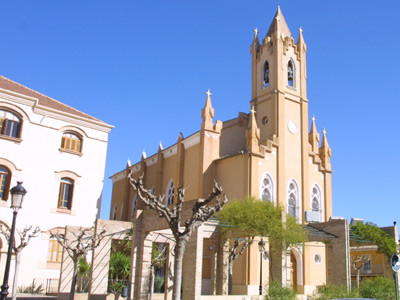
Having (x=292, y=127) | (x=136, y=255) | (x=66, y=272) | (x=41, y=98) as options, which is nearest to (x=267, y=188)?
(x=292, y=127)

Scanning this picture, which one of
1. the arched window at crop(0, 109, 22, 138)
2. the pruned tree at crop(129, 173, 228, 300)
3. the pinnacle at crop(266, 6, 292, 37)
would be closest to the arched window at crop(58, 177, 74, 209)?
the arched window at crop(0, 109, 22, 138)

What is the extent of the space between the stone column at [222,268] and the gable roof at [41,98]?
13177mm

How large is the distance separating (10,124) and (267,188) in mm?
17677

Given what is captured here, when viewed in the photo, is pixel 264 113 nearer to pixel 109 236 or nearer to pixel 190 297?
pixel 109 236

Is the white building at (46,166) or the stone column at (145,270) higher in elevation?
the white building at (46,166)

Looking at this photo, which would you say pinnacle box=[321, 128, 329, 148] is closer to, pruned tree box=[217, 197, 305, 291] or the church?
the church

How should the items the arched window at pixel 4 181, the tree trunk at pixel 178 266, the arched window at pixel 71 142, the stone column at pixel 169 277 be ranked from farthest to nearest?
the arched window at pixel 71 142 < the arched window at pixel 4 181 < the stone column at pixel 169 277 < the tree trunk at pixel 178 266

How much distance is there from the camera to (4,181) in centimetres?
2739

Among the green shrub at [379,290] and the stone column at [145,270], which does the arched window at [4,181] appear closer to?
the stone column at [145,270]

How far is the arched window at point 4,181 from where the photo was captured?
2725 centimetres

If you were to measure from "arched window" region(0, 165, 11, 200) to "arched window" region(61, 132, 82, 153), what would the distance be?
406cm

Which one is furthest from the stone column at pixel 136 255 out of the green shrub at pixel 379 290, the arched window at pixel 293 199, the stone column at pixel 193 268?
the arched window at pixel 293 199

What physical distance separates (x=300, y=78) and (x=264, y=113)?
15.8 ft

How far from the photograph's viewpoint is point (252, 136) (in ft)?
102
